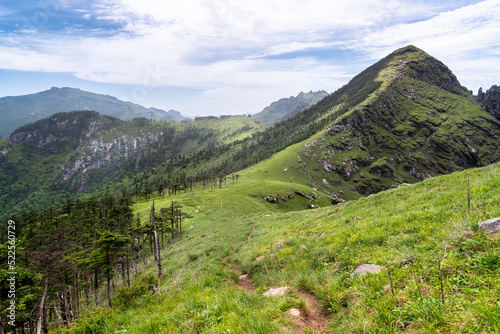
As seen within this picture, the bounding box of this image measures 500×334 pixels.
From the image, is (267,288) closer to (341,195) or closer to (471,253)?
(471,253)

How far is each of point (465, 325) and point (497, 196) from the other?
8.17 m

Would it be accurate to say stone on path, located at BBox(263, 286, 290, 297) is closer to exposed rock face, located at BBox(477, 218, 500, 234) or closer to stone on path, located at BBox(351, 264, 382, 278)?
stone on path, located at BBox(351, 264, 382, 278)

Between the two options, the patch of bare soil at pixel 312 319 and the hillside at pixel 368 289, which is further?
the patch of bare soil at pixel 312 319

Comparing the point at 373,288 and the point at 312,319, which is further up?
the point at 373,288

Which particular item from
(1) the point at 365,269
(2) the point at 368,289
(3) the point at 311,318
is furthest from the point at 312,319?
(1) the point at 365,269

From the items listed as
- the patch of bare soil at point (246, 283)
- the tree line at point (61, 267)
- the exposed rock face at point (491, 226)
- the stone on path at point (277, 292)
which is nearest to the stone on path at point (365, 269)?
the stone on path at point (277, 292)

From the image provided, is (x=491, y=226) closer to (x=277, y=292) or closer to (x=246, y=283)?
(x=277, y=292)

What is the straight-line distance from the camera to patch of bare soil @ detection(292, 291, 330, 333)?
17.8 feet

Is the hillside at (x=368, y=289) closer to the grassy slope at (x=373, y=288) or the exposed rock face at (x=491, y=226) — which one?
the grassy slope at (x=373, y=288)

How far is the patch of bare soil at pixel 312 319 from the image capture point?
5416 millimetres

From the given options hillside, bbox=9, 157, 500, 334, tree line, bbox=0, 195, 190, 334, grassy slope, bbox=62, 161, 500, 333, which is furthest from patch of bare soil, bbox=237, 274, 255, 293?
tree line, bbox=0, 195, 190, 334

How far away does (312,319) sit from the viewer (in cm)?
585

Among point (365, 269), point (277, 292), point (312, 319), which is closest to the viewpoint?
point (312, 319)

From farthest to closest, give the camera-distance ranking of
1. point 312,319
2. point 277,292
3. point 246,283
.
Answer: point 246,283, point 277,292, point 312,319
